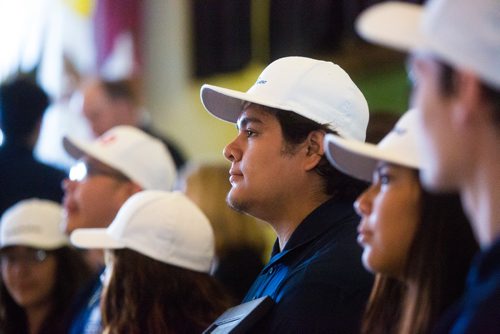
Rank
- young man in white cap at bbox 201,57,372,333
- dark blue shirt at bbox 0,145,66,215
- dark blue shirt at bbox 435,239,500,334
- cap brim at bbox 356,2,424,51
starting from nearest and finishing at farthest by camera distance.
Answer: dark blue shirt at bbox 435,239,500,334 < cap brim at bbox 356,2,424,51 < young man in white cap at bbox 201,57,372,333 < dark blue shirt at bbox 0,145,66,215

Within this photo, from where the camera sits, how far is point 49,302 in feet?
11.6

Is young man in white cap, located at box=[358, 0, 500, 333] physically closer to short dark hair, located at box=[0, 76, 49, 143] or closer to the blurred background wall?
short dark hair, located at box=[0, 76, 49, 143]

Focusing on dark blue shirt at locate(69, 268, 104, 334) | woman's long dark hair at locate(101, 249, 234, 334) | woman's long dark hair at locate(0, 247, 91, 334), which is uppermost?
woman's long dark hair at locate(101, 249, 234, 334)

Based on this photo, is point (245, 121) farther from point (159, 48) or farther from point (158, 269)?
point (159, 48)

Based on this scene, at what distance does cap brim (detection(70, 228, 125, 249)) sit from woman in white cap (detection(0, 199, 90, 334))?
0.67 meters

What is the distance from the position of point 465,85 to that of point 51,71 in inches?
211

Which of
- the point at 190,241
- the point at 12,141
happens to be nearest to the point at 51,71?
the point at 12,141

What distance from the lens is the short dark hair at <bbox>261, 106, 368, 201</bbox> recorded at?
7.59ft

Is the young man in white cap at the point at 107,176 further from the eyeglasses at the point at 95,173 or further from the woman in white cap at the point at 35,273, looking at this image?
the woman in white cap at the point at 35,273

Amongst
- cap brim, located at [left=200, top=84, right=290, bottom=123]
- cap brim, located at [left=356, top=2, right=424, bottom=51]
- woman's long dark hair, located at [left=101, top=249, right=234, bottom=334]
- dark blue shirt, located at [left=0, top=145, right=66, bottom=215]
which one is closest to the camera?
cap brim, located at [left=356, top=2, right=424, bottom=51]

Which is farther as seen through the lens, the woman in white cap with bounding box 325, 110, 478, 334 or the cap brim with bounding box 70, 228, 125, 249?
the cap brim with bounding box 70, 228, 125, 249

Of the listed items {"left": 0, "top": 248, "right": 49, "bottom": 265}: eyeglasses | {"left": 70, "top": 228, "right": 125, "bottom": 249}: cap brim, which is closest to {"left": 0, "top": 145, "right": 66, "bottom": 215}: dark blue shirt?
{"left": 0, "top": 248, "right": 49, "bottom": 265}: eyeglasses

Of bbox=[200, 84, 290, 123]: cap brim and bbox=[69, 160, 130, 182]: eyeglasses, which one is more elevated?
bbox=[200, 84, 290, 123]: cap brim

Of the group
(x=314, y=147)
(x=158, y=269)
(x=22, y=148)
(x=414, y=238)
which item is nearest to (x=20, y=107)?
(x=22, y=148)
